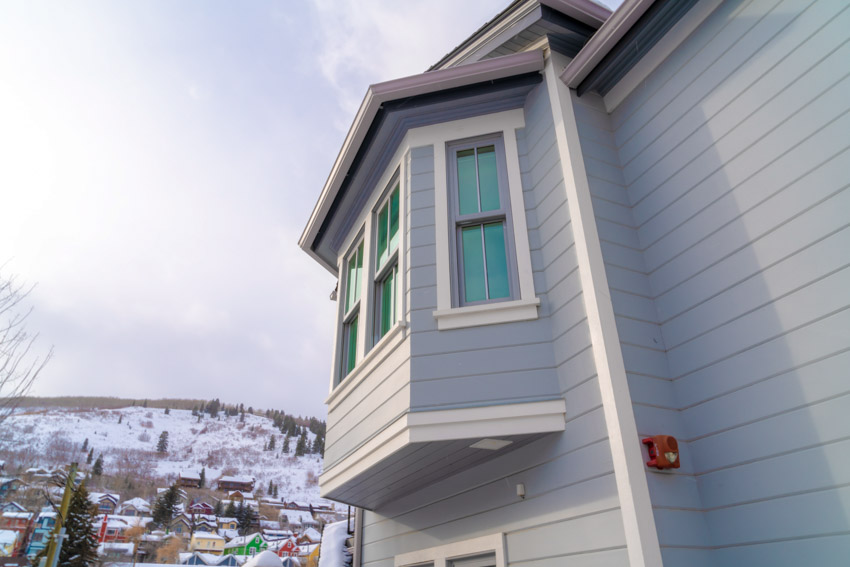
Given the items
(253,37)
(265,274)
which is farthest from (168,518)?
(253,37)

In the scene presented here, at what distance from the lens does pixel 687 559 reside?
273 centimetres

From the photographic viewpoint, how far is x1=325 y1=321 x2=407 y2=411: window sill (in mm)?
4032

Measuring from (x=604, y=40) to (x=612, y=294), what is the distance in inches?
75.6

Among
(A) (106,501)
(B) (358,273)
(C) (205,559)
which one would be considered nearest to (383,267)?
(B) (358,273)

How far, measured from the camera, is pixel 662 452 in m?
2.89

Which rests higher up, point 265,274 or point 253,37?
point 265,274

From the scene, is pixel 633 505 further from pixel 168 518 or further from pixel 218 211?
pixel 168 518

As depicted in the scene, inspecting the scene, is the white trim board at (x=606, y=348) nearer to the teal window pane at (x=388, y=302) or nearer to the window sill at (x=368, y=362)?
the window sill at (x=368, y=362)

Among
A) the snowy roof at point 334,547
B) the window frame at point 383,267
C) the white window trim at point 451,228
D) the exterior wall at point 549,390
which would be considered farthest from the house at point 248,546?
the white window trim at point 451,228

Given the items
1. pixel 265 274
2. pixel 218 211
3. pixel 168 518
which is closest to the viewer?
pixel 218 211

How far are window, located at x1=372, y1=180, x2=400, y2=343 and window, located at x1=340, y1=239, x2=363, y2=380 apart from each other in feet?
1.68

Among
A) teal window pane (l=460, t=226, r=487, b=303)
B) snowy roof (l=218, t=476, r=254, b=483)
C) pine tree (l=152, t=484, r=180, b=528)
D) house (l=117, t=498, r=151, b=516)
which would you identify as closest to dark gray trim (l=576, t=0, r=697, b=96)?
teal window pane (l=460, t=226, r=487, b=303)

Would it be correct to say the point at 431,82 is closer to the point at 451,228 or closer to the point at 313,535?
the point at 451,228

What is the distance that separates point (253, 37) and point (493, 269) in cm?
562
